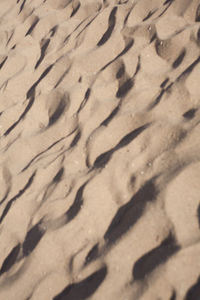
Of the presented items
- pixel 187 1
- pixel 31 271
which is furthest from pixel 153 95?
pixel 31 271

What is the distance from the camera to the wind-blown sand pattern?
4.89 feet

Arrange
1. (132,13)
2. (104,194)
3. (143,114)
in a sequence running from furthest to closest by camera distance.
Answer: (132,13) → (143,114) → (104,194)

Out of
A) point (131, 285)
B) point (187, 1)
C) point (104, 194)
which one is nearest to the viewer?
point (131, 285)

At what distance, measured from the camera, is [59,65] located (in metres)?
2.58

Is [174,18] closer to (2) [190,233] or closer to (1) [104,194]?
(1) [104,194]

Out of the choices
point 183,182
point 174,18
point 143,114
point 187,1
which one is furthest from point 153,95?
point 187,1

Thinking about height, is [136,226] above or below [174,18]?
below

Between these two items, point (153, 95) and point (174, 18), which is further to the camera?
point (174, 18)

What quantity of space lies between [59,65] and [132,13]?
909mm

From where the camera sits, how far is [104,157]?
6.25 feet

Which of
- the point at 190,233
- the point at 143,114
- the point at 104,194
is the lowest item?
the point at 190,233

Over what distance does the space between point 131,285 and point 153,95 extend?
4.36 ft

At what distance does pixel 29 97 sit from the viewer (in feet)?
8.21

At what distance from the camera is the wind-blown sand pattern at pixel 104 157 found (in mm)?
1489
